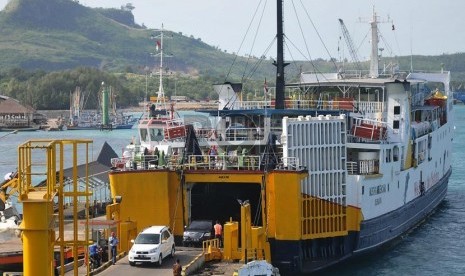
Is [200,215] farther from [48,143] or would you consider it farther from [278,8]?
[48,143]

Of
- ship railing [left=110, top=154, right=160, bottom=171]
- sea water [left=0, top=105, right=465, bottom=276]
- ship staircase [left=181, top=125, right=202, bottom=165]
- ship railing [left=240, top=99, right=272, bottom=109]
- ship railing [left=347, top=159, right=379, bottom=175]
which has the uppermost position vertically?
ship railing [left=240, top=99, right=272, bottom=109]

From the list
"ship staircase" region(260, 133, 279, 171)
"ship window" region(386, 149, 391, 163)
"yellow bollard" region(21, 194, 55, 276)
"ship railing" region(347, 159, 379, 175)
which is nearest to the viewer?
"yellow bollard" region(21, 194, 55, 276)

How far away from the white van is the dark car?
196 centimetres

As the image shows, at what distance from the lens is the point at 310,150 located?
29.5 m

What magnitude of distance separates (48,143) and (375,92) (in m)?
20.8

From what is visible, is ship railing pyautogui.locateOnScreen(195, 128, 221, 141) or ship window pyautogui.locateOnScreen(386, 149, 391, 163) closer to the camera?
ship railing pyautogui.locateOnScreen(195, 128, 221, 141)

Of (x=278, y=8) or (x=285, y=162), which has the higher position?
(x=278, y=8)

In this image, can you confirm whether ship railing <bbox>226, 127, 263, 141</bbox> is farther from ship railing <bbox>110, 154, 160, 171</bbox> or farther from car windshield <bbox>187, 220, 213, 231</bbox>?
car windshield <bbox>187, 220, 213, 231</bbox>

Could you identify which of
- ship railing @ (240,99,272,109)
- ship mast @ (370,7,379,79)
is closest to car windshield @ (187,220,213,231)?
ship railing @ (240,99,272,109)

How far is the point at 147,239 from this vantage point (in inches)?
1037

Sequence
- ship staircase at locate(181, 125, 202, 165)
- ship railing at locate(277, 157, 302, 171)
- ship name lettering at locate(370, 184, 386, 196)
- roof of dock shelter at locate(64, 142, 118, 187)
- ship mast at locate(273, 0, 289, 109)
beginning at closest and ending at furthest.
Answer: ship railing at locate(277, 157, 302, 171), ship staircase at locate(181, 125, 202, 165), ship name lettering at locate(370, 184, 386, 196), ship mast at locate(273, 0, 289, 109), roof of dock shelter at locate(64, 142, 118, 187)

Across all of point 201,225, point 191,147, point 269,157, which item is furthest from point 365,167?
point 201,225

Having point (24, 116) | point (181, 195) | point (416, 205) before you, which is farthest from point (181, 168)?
point (24, 116)

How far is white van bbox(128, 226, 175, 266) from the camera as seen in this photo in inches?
1013
